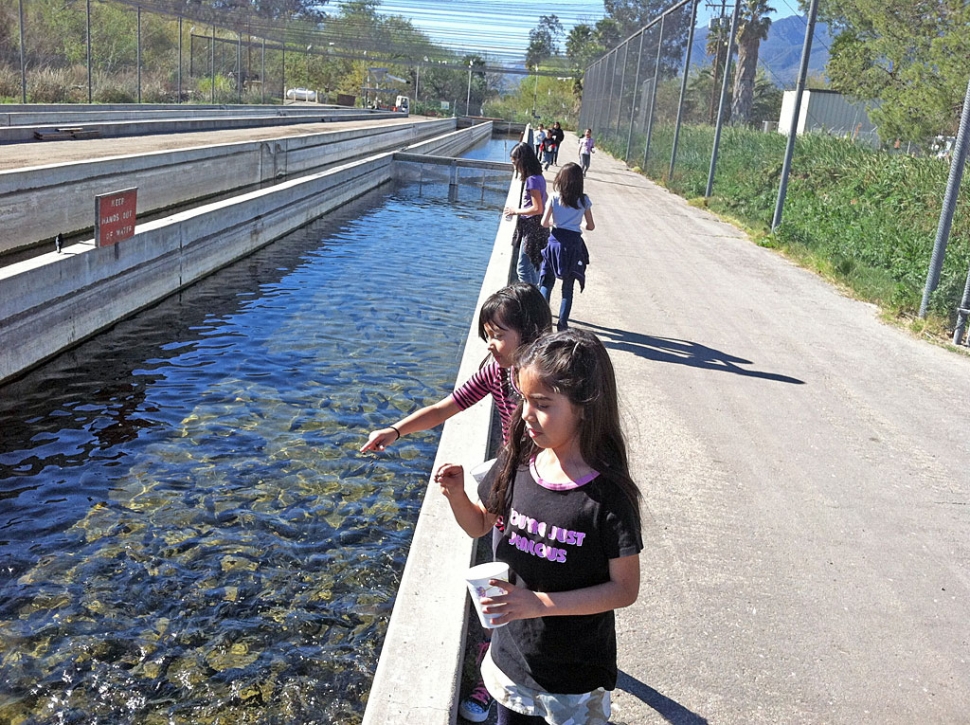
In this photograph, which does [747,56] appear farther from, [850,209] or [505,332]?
[505,332]

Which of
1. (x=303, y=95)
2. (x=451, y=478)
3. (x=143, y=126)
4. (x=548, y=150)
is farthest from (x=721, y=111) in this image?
(x=303, y=95)

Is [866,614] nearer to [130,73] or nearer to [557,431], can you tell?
[557,431]

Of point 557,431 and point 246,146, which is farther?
point 246,146

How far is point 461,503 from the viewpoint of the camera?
9.11 ft

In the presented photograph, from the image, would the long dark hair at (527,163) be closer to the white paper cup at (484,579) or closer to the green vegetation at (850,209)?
the green vegetation at (850,209)

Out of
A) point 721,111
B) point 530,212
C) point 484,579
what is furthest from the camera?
point 721,111

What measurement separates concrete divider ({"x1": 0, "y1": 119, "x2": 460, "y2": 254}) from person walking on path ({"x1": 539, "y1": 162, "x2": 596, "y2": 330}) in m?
7.62

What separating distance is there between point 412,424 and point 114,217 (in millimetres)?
8302

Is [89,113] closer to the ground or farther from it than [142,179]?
farther from it

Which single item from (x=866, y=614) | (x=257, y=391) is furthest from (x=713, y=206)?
(x=866, y=614)

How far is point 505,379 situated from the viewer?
3.85m

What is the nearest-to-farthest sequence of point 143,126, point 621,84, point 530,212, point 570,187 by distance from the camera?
1. point 570,187
2. point 530,212
3. point 143,126
4. point 621,84

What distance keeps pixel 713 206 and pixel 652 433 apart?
18655 mm

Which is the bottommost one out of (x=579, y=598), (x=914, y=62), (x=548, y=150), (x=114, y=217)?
(x=114, y=217)
